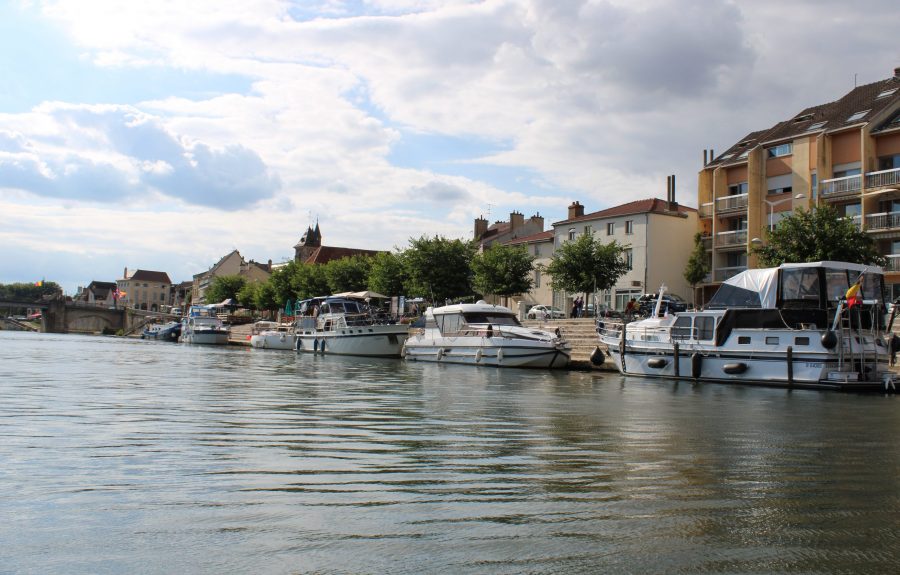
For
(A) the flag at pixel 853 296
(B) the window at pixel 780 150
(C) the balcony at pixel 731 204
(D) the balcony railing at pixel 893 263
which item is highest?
(B) the window at pixel 780 150

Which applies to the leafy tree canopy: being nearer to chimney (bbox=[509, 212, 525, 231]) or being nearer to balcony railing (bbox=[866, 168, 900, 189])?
balcony railing (bbox=[866, 168, 900, 189])

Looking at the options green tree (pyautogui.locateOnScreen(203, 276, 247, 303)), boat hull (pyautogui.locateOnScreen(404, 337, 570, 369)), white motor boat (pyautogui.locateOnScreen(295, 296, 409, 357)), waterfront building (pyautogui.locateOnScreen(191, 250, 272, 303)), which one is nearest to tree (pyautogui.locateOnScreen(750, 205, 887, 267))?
boat hull (pyautogui.locateOnScreen(404, 337, 570, 369))

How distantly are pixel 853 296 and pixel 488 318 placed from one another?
19.3 m

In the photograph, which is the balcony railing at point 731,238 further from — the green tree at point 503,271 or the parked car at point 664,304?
the parked car at point 664,304

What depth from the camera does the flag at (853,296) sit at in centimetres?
2528

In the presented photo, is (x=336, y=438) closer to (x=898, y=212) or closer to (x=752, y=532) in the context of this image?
(x=752, y=532)

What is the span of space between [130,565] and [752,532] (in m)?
4.53

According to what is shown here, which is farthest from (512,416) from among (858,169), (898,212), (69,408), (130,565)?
(858,169)

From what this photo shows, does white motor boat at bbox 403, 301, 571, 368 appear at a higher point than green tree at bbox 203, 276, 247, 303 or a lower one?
lower

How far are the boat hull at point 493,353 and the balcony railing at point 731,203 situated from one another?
921 inches

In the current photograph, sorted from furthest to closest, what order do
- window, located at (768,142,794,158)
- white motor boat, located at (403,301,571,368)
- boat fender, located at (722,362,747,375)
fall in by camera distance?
window, located at (768,142,794,158) → white motor boat, located at (403,301,571,368) → boat fender, located at (722,362,747,375)

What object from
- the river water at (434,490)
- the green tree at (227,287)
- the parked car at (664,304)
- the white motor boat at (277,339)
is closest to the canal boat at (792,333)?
the parked car at (664,304)

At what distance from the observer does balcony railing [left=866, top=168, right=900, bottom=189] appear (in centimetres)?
4406

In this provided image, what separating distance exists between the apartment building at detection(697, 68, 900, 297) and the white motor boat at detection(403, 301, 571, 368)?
1494cm
